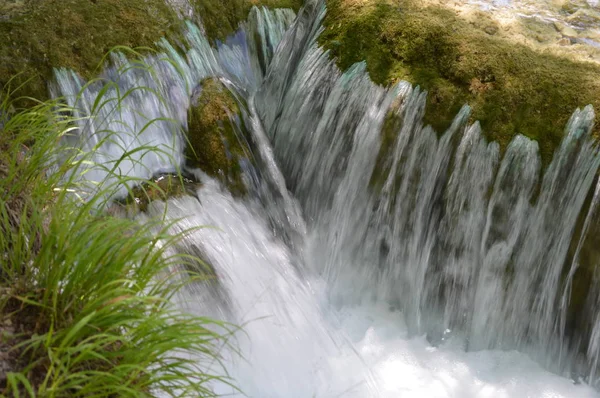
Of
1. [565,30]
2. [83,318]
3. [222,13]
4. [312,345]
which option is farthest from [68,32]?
[565,30]

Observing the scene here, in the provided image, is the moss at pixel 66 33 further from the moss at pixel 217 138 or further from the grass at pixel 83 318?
the grass at pixel 83 318

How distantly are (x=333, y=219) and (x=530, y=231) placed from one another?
134cm

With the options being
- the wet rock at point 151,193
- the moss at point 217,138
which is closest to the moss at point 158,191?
the wet rock at point 151,193

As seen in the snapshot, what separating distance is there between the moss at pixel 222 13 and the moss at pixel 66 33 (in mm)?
393

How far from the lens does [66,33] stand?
423 cm

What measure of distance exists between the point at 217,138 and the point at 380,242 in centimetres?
141

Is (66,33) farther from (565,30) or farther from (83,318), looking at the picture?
(565,30)

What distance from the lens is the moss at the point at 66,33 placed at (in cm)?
399

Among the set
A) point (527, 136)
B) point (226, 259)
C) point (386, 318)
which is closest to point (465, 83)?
point (527, 136)

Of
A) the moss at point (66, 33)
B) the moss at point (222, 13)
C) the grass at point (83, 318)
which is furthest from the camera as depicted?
the moss at point (222, 13)

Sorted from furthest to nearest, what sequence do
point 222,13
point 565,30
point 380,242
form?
point 222,13, point 565,30, point 380,242

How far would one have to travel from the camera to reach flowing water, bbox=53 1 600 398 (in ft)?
12.3

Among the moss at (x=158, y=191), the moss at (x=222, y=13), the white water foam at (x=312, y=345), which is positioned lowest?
the white water foam at (x=312, y=345)

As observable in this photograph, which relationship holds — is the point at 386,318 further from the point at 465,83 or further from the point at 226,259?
the point at 465,83
